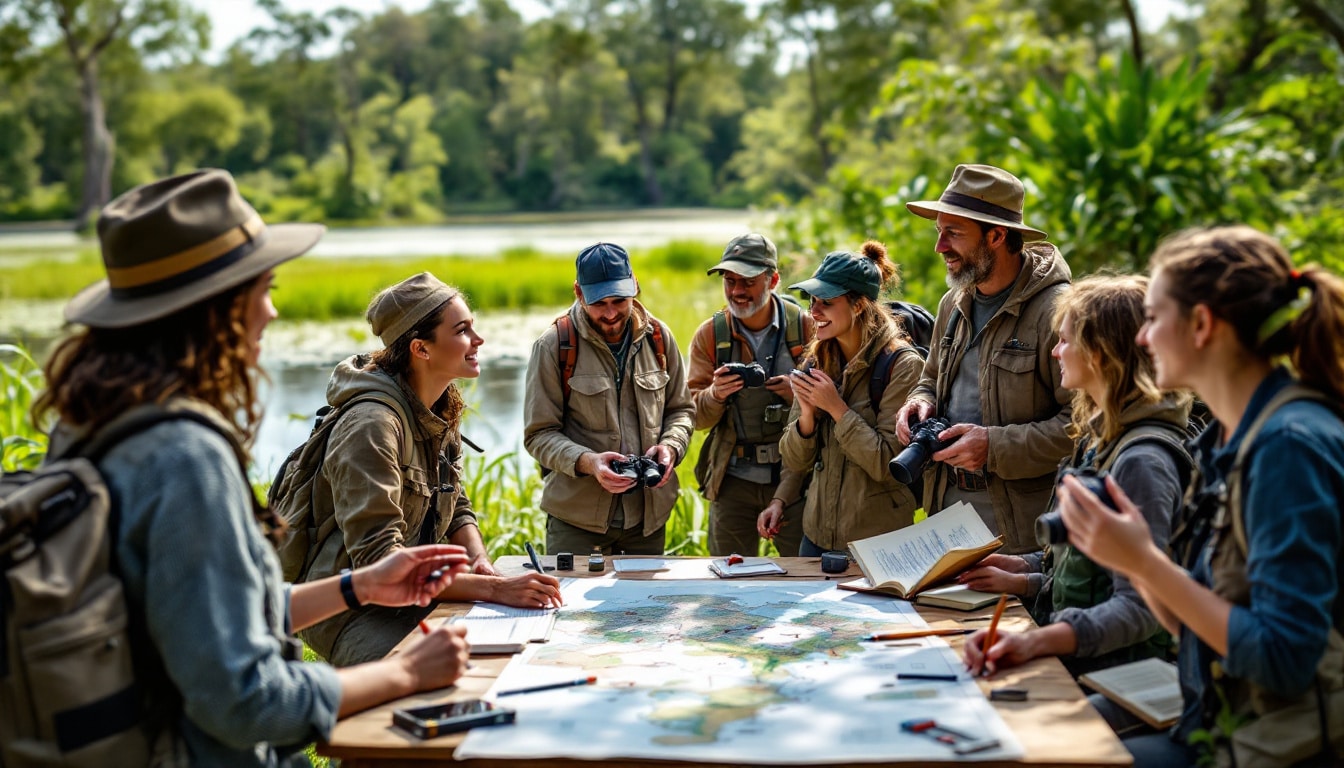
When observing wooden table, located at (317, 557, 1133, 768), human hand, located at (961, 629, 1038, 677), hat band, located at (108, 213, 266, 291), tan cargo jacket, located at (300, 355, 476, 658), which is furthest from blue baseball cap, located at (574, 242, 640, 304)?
hat band, located at (108, 213, 266, 291)

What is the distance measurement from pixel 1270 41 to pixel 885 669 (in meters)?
13.4

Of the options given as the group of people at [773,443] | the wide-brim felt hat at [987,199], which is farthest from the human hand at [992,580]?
the wide-brim felt hat at [987,199]

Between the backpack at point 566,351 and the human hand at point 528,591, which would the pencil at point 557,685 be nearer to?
the human hand at point 528,591

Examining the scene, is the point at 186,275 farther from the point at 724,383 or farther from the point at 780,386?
the point at 780,386

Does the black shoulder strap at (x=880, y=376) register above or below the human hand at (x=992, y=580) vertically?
above

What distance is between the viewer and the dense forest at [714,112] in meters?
8.45

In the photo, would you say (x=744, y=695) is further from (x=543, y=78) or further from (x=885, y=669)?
(x=543, y=78)

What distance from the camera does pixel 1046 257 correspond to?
3.94m

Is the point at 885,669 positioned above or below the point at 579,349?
below

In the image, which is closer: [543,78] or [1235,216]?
[1235,216]

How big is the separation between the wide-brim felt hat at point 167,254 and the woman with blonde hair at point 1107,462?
1615 mm

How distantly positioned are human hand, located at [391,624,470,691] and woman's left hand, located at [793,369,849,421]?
1858 mm

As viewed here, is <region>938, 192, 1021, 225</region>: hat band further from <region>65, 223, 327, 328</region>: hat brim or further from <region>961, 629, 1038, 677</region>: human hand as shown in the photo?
<region>65, 223, 327, 328</region>: hat brim

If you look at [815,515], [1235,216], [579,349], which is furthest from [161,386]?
[1235,216]
